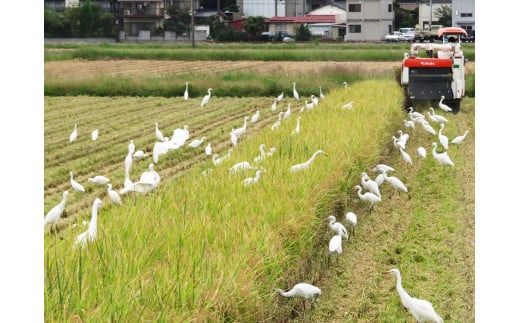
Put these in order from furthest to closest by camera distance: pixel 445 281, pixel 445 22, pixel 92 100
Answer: pixel 92 100 < pixel 445 22 < pixel 445 281

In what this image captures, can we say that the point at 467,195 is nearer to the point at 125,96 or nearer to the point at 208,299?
the point at 208,299

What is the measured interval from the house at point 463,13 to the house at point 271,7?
171 centimetres

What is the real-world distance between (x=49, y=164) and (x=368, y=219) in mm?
4123

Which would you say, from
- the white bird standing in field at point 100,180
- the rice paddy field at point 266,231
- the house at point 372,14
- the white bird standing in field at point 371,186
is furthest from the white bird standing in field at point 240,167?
the house at point 372,14

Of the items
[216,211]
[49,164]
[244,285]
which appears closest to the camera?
[244,285]

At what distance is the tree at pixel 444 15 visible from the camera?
19.5 feet

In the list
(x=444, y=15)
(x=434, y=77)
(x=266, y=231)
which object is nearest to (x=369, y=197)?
(x=444, y=15)

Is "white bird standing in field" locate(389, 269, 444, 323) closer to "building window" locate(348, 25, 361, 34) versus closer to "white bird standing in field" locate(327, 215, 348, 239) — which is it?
"white bird standing in field" locate(327, 215, 348, 239)

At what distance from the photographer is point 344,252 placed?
540 cm

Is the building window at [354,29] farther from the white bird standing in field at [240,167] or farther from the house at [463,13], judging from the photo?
the house at [463,13]

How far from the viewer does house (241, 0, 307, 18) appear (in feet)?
21.1

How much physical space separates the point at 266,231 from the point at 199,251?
A: 55 cm

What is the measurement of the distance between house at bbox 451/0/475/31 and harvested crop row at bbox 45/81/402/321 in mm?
1422

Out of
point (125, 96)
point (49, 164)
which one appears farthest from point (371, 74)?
point (49, 164)
